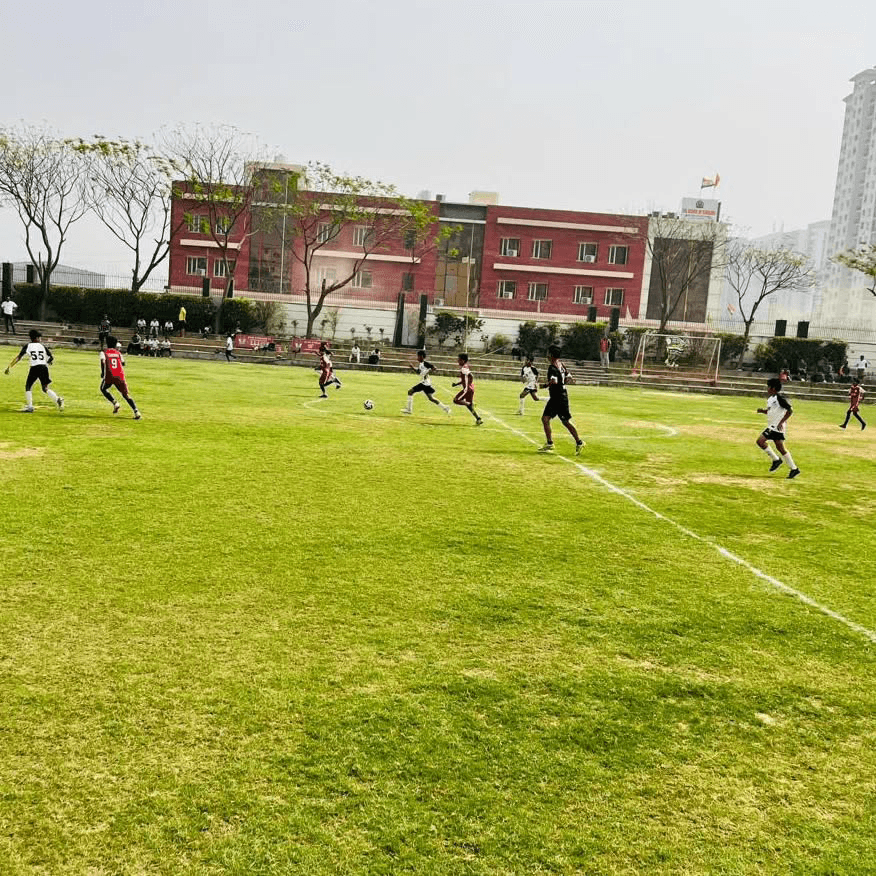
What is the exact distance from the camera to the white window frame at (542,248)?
6512 cm

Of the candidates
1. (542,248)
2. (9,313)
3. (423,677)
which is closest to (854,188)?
(542,248)

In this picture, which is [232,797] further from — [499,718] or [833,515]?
[833,515]

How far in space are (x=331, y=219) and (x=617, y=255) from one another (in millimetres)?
23677

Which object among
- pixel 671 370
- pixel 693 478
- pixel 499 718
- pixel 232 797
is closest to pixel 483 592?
pixel 499 718

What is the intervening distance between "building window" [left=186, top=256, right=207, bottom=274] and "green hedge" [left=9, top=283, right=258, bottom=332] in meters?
11.4

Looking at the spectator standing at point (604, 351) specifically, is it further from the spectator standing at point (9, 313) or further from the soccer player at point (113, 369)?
the soccer player at point (113, 369)

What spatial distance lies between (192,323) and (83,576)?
48976 millimetres

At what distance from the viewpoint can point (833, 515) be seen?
440 inches

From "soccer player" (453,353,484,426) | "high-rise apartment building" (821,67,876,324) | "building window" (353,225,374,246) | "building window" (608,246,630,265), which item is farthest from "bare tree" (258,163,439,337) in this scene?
"high-rise apartment building" (821,67,876,324)

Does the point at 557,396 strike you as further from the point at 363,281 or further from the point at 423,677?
the point at 363,281

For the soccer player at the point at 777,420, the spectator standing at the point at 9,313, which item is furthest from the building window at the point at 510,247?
the soccer player at the point at 777,420

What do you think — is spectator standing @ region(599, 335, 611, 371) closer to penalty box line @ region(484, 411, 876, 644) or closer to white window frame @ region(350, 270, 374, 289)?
white window frame @ region(350, 270, 374, 289)

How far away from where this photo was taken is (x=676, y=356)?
162 feet

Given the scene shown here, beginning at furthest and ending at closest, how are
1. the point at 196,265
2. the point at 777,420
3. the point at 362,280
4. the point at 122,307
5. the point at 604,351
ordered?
1. the point at 362,280
2. the point at 196,265
3. the point at 122,307
4. the point at 604,351
5. the point at 777,420
